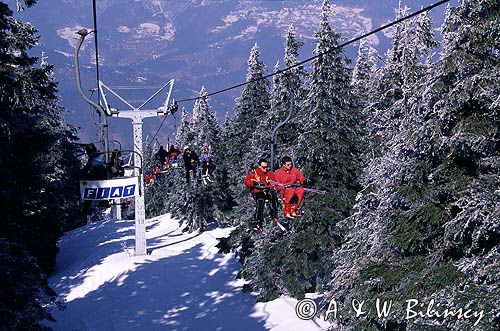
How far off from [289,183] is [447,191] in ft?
15.6

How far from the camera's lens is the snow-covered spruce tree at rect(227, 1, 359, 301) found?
22.4m

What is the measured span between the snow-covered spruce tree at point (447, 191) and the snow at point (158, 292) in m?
11.3

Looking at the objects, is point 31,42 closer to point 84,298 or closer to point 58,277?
point 84,298

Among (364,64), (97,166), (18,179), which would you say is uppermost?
(364,64)

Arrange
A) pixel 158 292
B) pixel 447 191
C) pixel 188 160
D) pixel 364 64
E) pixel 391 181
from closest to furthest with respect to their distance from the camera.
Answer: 1. pixel 447 191
2. pixel 391 181
3. pixel 188 160
4. pixel 158 292
5. pixel 364 64

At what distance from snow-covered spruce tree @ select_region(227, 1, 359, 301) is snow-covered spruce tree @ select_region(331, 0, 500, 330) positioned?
35.9 ft

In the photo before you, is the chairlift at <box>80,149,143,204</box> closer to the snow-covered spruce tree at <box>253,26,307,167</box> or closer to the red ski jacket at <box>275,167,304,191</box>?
the red ski jacket at <box>275,167,304,191</box>

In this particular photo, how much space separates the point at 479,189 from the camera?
9477 mm

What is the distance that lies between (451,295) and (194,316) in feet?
60.3

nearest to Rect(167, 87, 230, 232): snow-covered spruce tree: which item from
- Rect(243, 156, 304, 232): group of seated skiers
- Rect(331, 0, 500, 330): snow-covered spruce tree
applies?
Rect(243, 156, 304, 232): group of seated skiers

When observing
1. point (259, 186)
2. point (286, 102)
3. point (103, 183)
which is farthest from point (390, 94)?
point (103, 183)

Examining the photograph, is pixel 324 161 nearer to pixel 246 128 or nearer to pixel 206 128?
pixel 246 128

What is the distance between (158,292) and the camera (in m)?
29.6

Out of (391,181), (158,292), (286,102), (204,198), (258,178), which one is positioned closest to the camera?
(391,181)
